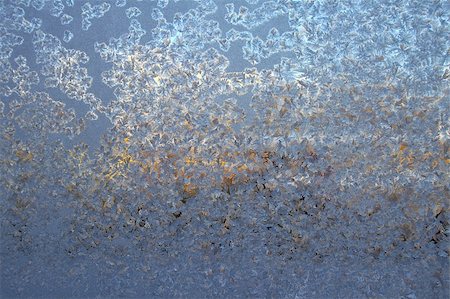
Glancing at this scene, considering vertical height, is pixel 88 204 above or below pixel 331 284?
above

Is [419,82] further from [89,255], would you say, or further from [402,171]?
[89,255]

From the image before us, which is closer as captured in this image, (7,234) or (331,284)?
(331,284)

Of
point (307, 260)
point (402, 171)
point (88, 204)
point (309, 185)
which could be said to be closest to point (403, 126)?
point (402, 171)

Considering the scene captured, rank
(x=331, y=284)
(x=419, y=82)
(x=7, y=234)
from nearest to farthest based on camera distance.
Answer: (x=419, y=82), (x=331, y=284), (x=7, y=234)

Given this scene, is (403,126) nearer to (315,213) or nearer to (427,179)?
(427,179)

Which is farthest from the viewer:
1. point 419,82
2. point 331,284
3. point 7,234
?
point 7,234

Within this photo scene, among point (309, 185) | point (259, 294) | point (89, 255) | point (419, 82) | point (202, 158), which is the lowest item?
point (259, 294)

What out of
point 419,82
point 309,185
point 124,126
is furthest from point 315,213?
point 124,126
